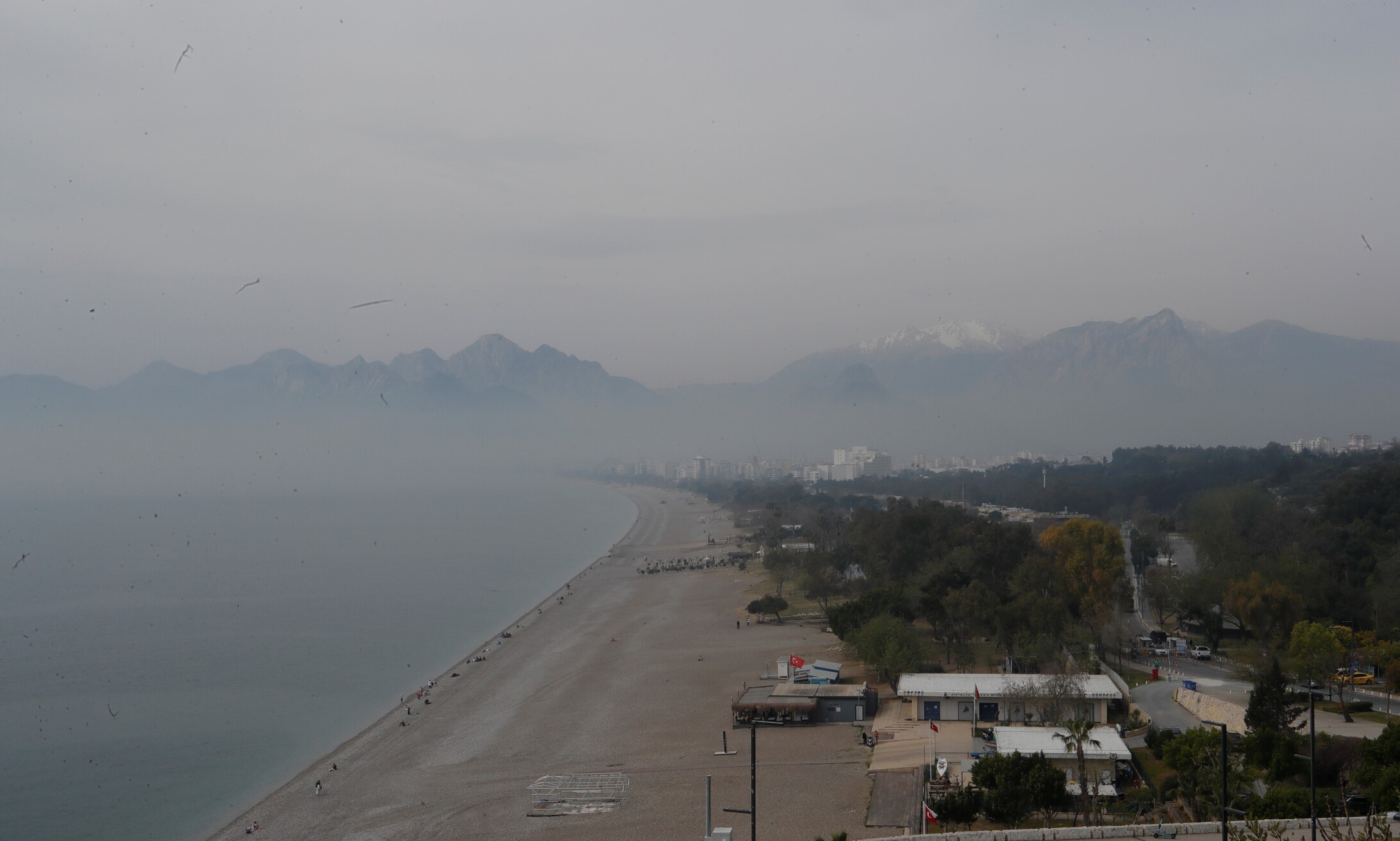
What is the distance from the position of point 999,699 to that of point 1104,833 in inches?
359

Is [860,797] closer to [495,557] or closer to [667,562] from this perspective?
[667,562]

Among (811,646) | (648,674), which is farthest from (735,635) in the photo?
(648,674)

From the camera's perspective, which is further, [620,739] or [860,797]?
[620,739]

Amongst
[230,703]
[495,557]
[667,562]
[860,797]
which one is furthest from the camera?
[495,557]

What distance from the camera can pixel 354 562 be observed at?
6084 centimetres

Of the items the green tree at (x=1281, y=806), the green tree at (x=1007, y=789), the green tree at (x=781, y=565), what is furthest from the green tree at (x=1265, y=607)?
the green tree at (x=781, y=565)

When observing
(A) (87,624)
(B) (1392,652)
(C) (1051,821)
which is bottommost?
(A) (87,624)

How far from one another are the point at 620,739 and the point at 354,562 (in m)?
45.2

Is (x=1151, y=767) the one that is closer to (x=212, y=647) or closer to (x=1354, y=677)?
(x=1354, y=677)

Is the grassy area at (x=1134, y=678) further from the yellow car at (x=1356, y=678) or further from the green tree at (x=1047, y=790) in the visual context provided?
the green tree at (x=1047, y=790)

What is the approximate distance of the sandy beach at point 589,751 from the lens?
52.2ft

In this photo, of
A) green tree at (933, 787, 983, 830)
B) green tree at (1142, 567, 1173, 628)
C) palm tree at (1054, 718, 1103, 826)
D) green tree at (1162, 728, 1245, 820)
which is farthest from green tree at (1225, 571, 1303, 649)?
green tree at (933, 787, 983, 830)

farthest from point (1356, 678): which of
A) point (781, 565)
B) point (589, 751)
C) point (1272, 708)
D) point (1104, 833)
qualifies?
point (781, 565)

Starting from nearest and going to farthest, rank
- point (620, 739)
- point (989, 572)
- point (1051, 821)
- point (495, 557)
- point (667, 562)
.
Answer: point (1051, 821) < point (620, 739) < point (989, 572) < point (667, 562) < point (495, 557)
